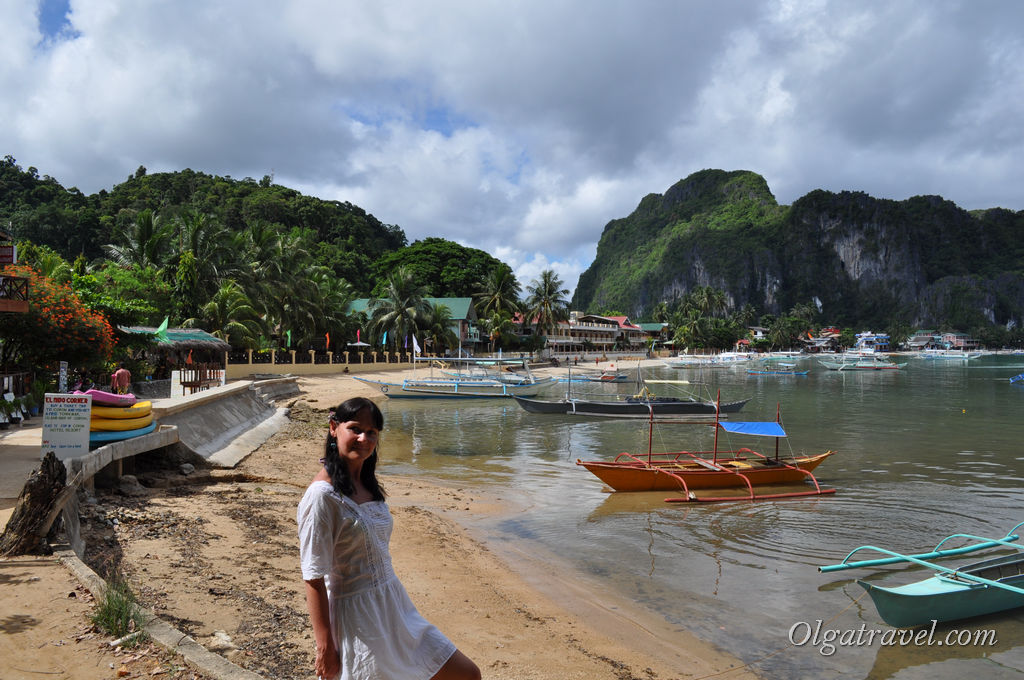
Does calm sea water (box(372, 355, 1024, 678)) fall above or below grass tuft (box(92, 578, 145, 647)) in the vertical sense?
below

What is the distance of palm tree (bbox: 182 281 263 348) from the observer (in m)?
34.6

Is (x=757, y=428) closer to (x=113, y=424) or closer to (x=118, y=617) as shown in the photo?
(x=113, y=424)

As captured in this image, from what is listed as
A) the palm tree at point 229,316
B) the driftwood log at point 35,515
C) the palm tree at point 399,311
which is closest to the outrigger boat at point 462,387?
the palm tree at point 229,316

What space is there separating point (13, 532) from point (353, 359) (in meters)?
41.3

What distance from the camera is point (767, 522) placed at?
1229 centimetres

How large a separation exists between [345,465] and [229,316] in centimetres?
3714

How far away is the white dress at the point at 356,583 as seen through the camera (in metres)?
2.56

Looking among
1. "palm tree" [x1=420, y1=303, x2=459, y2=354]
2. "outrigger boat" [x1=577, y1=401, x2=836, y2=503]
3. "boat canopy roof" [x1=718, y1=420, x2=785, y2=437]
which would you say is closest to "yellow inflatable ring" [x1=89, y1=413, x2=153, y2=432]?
"outrigger boat" [x1=577, y1=401, x2=836, y2=503]

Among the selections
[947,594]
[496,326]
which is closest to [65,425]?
[947,594]

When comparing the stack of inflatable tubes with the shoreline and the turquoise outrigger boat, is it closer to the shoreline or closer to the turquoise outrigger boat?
the shoreline

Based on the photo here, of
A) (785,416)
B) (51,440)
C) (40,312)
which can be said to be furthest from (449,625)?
(785,416)

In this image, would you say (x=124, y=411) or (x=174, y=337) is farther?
(x=174, y=337)

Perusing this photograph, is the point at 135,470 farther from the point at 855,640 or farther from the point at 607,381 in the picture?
the point at 607,381

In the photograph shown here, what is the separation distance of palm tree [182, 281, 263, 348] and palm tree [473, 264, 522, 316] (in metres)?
32.7
